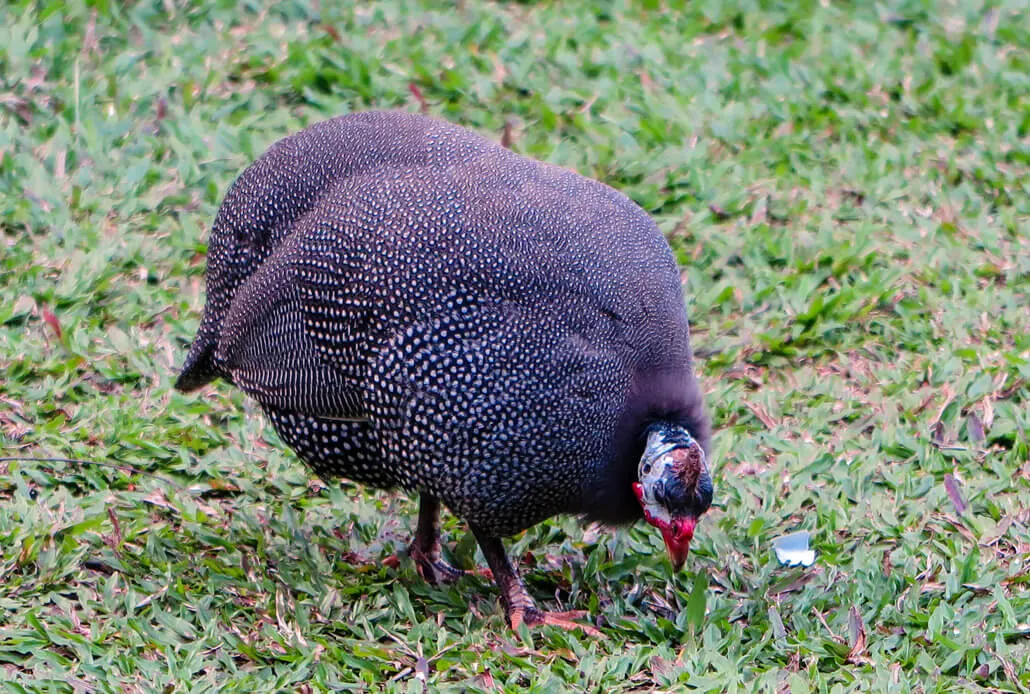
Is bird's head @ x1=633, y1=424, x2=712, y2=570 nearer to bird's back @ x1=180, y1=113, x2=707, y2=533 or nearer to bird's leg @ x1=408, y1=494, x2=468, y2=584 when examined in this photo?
bird's back @ x1=180, y1=113, x2=707, y2=533

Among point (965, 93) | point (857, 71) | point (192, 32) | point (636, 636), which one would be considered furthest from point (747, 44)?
point (636, 636)

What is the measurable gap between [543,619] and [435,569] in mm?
460

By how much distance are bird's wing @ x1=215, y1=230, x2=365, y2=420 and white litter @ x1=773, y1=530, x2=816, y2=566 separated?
1375mm

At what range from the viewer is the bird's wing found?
384cm

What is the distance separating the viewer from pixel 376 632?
3.90m

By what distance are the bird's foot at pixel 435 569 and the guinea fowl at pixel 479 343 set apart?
19 cm

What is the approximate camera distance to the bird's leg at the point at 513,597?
3.93 m

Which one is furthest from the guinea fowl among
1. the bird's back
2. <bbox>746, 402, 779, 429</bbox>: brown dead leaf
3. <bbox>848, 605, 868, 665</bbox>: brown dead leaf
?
<bbox>746, 402, 779, 429</bbox>: brown dead leaf

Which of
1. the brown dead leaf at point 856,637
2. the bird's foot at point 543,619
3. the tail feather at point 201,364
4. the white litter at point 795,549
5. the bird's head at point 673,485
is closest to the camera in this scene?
the bird's head at point 673,485

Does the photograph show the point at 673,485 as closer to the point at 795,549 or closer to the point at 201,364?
the point at 795,549

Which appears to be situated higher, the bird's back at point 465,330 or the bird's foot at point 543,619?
the bird's back at point 465,330

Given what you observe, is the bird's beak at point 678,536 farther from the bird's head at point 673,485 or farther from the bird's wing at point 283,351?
the bird's wing at point 283,351

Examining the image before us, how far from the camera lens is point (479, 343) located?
363cm

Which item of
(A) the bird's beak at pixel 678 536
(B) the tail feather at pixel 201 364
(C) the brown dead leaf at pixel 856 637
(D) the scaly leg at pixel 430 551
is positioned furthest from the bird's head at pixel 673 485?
(B) the tail feather at pixel 201 364
